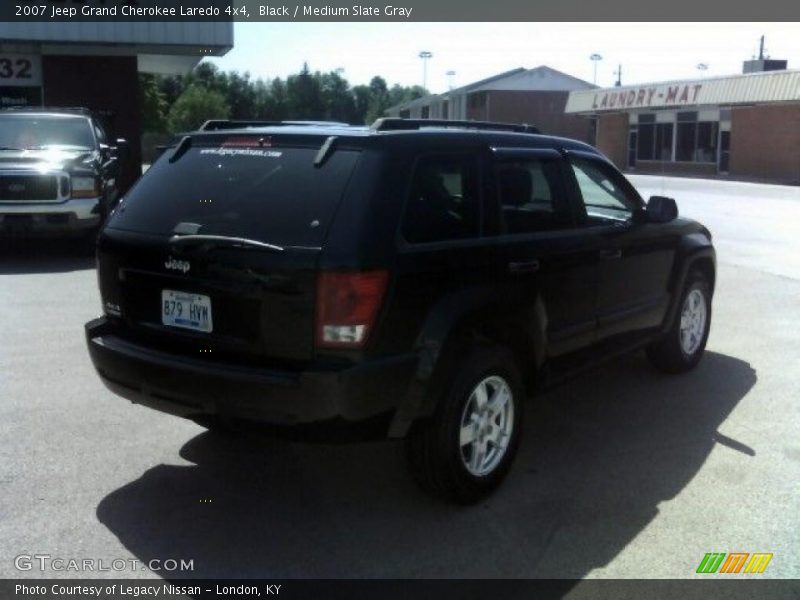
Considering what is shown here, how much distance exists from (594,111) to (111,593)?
52537 millimetres

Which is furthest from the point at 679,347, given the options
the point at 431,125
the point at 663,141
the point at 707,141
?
the point at 663,141

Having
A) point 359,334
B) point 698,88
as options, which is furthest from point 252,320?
point 698,88

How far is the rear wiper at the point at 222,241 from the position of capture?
3.96m

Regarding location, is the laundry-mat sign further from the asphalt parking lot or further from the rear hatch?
the rear hatch

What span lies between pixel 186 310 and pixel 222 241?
404mm

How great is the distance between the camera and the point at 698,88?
43.4 metres

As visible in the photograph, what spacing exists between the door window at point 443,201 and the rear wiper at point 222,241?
2.01 feet

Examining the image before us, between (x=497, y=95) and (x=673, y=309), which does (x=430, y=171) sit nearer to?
(x=673, y=309)

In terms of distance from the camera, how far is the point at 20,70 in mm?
21906

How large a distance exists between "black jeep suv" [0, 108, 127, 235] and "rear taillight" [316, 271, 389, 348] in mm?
9087

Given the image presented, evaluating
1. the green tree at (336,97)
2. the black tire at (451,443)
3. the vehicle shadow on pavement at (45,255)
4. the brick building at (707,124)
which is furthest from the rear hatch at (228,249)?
the green tree at (336,97)

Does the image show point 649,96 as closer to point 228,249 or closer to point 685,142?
point 685,142

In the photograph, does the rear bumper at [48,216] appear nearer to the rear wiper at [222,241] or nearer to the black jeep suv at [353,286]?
the black jeep suv at [353,286]

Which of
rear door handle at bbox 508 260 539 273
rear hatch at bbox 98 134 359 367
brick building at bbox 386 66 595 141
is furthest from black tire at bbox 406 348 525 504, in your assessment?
brick building at bbox 386 66 595 141
